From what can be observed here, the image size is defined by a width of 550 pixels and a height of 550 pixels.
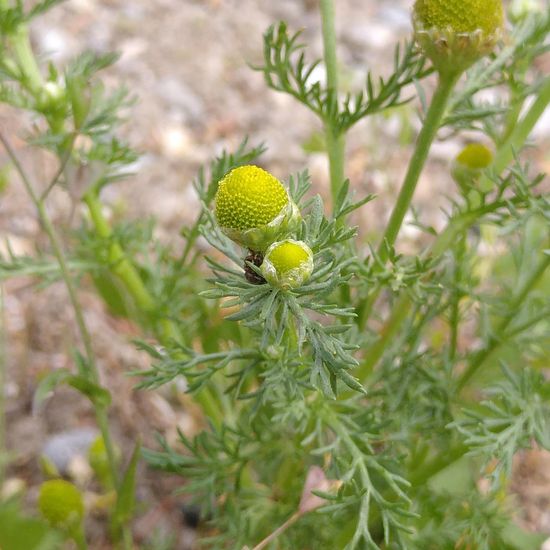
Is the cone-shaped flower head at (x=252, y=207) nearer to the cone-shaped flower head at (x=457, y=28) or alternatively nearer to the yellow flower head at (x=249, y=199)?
the yellow flower head at (x=249, y=199)

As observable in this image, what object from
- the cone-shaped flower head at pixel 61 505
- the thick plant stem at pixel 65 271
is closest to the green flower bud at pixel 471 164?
the thick plant stem at pixel 65 271

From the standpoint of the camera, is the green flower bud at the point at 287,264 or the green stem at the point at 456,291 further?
the green stem at the point at 456,291

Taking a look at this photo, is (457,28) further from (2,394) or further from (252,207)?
(2,394)

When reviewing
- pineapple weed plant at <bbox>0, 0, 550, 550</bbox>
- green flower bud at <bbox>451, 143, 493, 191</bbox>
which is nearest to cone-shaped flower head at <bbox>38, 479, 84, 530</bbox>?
pineapple weed plant at <bbox>0, 0, 550, 550</bbox>

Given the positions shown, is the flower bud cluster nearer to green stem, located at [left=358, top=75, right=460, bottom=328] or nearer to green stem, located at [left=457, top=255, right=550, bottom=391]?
green stem, located at [left=358, top=75, right=460, bottom=328]

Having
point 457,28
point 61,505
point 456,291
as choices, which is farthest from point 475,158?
point 61,505

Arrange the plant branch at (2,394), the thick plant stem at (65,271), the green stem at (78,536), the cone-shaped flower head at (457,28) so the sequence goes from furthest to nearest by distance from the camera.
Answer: the plant branch at (2,394) < the green stem at (78,536) < the thick plant stem at (65,271) < the cone-shaped flower head at (457,28)

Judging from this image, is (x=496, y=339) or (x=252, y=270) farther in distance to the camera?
(x=496, y=339)
